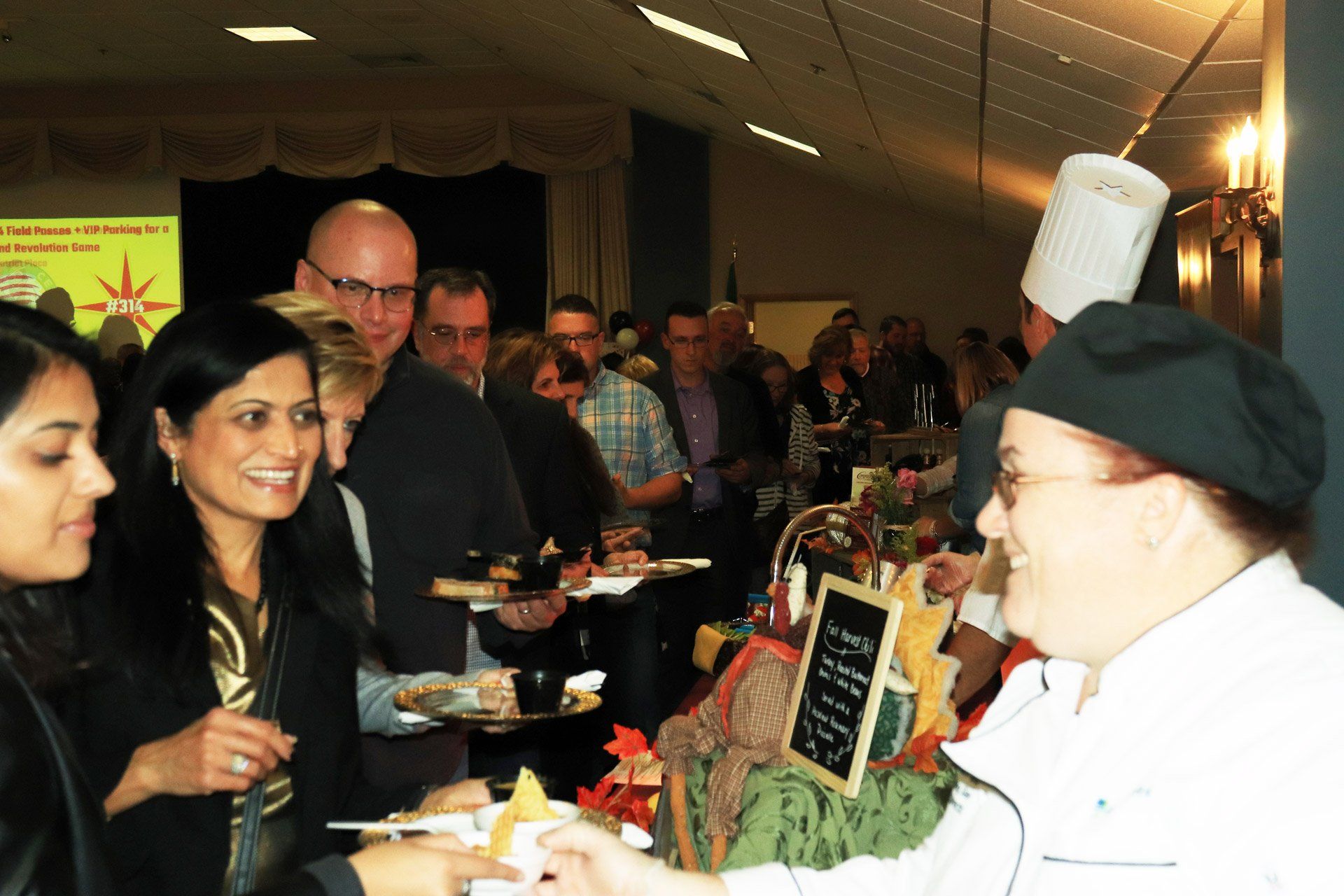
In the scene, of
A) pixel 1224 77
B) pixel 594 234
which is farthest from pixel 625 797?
pixel 594 234

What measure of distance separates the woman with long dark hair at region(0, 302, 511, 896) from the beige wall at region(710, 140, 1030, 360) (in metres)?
12.1

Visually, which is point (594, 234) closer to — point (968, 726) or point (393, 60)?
point (393, 60)

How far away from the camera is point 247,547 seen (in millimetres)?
1843


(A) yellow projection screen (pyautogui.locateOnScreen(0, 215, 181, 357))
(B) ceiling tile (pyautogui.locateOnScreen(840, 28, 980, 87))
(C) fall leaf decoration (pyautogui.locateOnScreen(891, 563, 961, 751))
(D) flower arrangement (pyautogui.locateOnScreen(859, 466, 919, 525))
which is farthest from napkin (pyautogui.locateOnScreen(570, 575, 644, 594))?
(A) yellow projection screen (pyautogui.locateOnScreen(0, 215, 181, 357))

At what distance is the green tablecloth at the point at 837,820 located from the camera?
1.64 meters

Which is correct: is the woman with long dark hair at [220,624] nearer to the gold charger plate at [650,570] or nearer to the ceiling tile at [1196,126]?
the gold charger plate at [650,570]

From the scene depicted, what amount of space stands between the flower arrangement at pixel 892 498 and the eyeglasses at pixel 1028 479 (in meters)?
2.99

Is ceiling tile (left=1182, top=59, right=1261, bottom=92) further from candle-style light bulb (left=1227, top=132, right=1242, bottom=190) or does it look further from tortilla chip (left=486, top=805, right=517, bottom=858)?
tortilla chip (left=486, top=805, right=517, bottom=858)

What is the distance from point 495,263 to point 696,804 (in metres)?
12.0

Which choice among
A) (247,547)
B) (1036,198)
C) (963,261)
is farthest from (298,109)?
(247,547)

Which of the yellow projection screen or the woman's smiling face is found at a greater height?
the yellow projection screen

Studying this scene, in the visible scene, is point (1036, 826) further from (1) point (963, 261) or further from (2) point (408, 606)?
(1) point (963, 261)

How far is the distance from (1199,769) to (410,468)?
183 cm

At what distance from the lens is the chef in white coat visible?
3.38 feet
